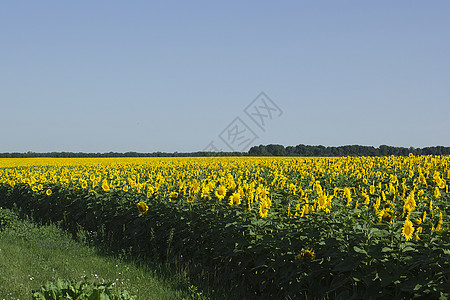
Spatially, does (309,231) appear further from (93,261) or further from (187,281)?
(93,261)

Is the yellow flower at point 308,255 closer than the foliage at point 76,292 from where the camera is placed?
No

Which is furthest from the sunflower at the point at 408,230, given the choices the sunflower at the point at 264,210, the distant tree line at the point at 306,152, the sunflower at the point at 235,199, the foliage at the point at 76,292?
the distant tree line at the point at 306,152

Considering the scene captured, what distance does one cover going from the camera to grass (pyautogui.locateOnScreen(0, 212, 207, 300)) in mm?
5824

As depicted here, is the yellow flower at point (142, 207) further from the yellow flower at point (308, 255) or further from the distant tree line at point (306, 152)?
the distant tree line at point (306, 152)

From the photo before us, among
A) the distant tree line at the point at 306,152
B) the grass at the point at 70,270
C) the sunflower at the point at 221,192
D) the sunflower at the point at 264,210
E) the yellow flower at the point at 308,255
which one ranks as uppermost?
the distant tree line at the point at 306,152

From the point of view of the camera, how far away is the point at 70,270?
6793 mm

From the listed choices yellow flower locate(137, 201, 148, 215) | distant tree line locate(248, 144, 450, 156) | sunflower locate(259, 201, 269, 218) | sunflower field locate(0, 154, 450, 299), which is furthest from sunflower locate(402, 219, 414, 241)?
distant tree line locate(248, 144, 450, 156)

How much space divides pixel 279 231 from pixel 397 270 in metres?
1.70

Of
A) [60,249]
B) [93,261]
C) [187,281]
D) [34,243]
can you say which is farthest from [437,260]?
[34,243]

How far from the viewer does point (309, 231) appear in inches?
203

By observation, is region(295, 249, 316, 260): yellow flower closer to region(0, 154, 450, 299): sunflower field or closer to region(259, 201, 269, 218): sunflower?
region(0, 154, 450, 299): sunflower field

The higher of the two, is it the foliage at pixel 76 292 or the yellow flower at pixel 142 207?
the yellow flower at pixel 142 207

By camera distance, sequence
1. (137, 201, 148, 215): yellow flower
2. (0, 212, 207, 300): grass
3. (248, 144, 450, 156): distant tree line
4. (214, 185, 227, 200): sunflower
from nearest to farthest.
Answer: (0, 212, 207, 300): grass → (214, 185, 227, 200): sunflower → (137, 201, 148, 215): yellow flower → (248, 144, 450, 156): distant tree line

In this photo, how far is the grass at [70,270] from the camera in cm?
582
